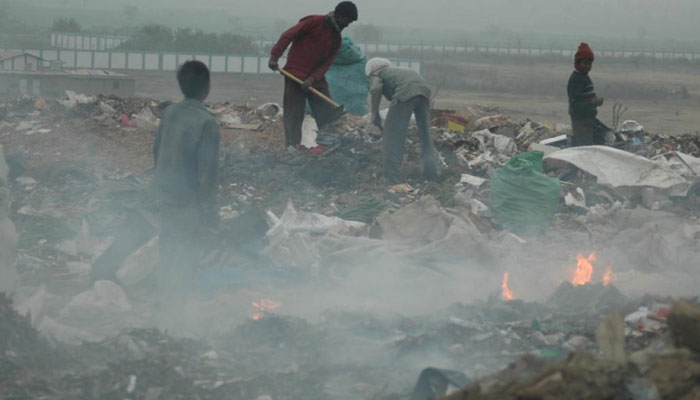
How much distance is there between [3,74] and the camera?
21391 mm

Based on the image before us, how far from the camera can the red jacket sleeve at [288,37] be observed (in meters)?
9.11

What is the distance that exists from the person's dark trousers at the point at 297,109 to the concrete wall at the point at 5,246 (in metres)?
4.92

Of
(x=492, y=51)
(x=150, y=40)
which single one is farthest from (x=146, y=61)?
(x=492, y=51)

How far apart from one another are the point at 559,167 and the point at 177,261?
5.21m

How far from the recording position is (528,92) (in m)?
34.8

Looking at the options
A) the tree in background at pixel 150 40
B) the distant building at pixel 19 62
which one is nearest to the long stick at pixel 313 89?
the distant building at pixel 19 62

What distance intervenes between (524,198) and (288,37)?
3029 millimetres

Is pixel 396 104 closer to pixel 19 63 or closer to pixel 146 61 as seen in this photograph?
pixel 19 63

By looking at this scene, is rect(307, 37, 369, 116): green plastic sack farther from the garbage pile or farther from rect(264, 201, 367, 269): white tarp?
the garbage pile

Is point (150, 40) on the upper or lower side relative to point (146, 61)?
upper

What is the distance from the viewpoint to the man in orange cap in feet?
32.2

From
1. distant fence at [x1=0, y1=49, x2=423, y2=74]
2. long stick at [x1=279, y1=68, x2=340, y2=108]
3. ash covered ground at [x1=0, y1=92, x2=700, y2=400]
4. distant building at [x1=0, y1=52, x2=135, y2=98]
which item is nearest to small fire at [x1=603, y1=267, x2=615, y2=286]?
ash covered ground at [x1=0, y1=92, x2=700, y2=400]

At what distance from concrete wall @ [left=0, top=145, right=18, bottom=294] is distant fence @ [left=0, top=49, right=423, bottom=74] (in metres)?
32.6

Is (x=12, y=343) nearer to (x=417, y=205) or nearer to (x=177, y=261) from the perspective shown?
(x=177, y=261)
